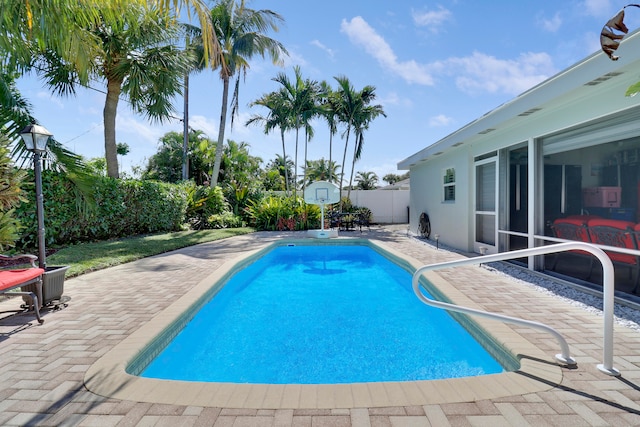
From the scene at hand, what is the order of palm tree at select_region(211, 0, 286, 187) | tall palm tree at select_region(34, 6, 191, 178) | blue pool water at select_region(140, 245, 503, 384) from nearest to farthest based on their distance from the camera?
blue pool water at select_region(140, 245, 503, 384) < tall palm tree at select_region(34, 6, 191, 178) < palm tree at select_region(211, 0, 286, 187)

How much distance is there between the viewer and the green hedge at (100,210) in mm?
7637

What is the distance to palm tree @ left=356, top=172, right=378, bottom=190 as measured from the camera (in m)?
46.0

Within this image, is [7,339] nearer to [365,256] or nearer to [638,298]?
[638,298]

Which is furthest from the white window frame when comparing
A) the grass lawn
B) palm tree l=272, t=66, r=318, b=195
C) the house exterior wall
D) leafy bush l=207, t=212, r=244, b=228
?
palm tree l=272, t=66, r=318, b=195

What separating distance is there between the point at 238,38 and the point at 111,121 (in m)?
7.33

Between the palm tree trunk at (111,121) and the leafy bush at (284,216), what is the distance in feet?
20.3

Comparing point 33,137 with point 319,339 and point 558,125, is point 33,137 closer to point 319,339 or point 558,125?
point 319,339

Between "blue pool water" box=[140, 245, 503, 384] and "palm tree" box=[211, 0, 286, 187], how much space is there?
38.4ft

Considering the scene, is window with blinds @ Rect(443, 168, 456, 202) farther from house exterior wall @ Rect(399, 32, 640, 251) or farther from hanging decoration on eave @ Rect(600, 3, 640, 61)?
hanging decoration on eave @ Rect(600, 3, 640, 61)

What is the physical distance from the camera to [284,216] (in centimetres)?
1527

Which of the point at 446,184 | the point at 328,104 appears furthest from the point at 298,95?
the point at 446,184

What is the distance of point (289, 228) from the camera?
15117 mm

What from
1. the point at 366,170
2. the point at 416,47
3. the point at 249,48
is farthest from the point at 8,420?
the point at 366,170

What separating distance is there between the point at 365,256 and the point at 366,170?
3837 cm
